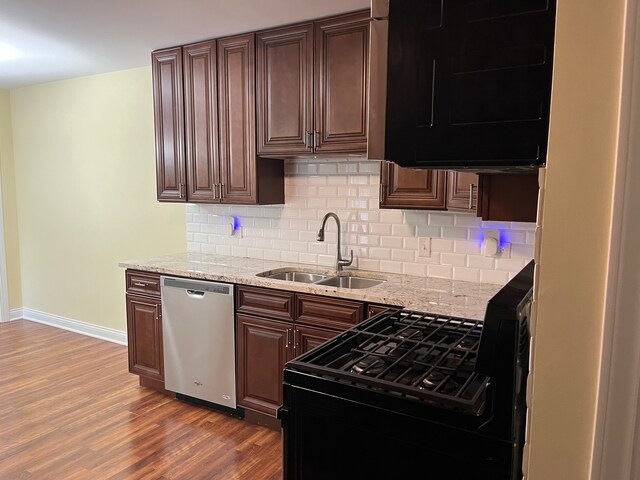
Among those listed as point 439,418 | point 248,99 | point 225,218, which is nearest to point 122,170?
point 225,218

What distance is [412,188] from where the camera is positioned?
2.87 metres

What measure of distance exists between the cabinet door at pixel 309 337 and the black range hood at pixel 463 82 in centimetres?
198

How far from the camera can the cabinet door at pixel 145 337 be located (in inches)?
144

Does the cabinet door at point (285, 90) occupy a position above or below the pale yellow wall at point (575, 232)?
above

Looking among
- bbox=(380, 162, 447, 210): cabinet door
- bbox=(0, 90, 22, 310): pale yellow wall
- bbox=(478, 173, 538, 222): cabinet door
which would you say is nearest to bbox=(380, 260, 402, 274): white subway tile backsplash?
bbox=(380, 162, 447, 210): cabinet door

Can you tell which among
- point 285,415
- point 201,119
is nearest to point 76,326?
point 201,119

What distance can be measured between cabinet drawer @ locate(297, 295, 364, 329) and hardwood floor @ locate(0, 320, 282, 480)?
836 millimetres

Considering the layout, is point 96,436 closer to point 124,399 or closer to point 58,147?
point 124,399

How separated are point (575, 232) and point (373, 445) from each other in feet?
2.55

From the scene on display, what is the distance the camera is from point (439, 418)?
1.12m

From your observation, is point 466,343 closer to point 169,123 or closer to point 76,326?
point 169,123

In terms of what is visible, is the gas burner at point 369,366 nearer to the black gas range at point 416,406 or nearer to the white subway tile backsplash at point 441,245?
the black gas range at point 416,406

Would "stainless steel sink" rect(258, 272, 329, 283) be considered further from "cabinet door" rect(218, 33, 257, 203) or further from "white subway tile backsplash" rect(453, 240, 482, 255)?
"white subway tile backsplash" rect(453, 240, 482, 255)

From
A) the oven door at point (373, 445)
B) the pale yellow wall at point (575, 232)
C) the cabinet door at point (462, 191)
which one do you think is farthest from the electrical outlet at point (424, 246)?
the pale yellow wall at point (575, 232)
